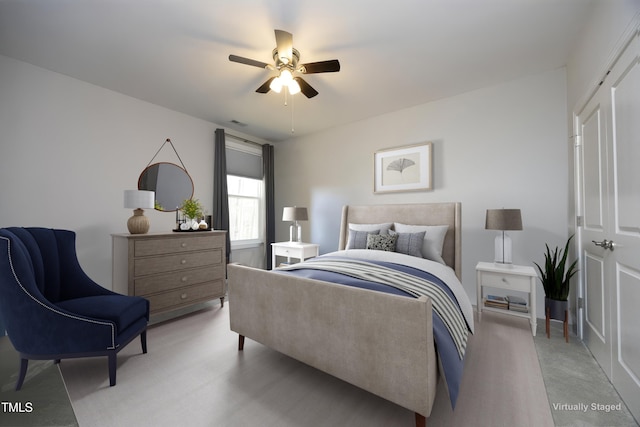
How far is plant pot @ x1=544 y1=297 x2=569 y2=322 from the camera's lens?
7.79ft

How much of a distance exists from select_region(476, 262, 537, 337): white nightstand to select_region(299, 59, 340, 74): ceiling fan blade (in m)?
2.47

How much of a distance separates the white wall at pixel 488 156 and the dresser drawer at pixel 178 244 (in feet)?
7.34

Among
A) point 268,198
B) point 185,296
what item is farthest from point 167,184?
point 268,198

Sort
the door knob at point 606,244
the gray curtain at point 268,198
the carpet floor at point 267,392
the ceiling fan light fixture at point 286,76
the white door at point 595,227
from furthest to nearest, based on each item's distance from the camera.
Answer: the gray curtain at point 268,198 → the ceiling fan light fixture at point 286,76 → the white door at point 595,227 → the door knob at point 606,244 → the carpet floor at point 267,392

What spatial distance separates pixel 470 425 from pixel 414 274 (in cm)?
97

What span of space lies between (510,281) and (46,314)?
12.4 feet

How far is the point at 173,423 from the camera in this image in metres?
1.41

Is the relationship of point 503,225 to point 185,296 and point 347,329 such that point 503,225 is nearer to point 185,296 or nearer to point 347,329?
point 347,329

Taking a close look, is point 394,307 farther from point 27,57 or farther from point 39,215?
point 27,57

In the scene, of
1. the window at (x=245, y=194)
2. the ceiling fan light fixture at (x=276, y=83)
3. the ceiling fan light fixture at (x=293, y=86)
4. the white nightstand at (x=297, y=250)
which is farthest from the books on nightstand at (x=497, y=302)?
the window at (x=245, y=194)

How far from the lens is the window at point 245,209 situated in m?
4.65

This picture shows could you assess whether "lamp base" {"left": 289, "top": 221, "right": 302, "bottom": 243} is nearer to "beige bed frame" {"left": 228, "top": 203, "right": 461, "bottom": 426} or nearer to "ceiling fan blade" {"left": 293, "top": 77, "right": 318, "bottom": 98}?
"beige bed frame" {"left": 228, "top": 203, "right": 461, "bottom": 426}

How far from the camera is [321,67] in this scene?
221 cm

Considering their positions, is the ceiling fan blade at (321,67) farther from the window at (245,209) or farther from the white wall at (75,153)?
the window at (245,209)
